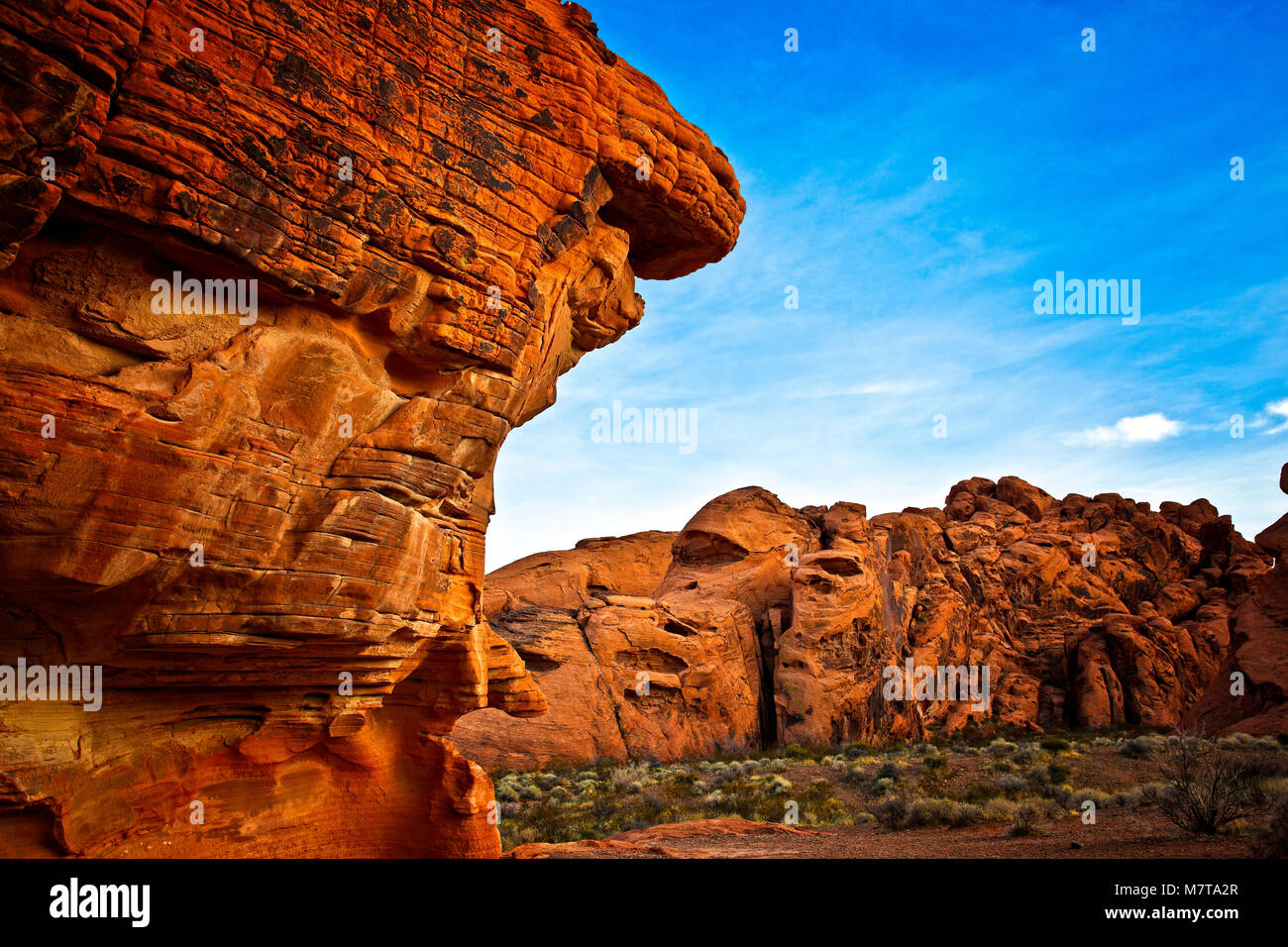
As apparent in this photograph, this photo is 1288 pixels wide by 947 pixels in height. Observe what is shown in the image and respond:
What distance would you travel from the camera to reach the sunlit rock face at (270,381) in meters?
6.51

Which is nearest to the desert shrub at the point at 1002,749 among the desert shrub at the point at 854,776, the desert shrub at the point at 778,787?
Answer: the desert shrub at the point at 854,776

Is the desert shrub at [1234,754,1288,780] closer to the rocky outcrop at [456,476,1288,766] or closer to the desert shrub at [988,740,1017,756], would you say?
the desert shrub at [988,740,1017,756]

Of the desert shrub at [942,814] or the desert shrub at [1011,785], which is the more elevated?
the desert shrub at [942,814]

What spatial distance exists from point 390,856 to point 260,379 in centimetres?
774

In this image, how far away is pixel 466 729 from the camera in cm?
2455

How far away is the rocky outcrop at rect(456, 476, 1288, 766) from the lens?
2631 cm

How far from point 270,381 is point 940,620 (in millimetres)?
34337

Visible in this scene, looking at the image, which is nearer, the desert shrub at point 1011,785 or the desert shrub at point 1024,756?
the desert shrub at point 1011,785

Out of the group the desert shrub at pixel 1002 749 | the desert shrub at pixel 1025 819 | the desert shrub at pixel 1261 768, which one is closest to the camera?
the desert shrub at pixel 1025 819

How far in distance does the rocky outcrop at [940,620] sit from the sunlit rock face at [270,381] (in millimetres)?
15871

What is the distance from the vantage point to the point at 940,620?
116ft

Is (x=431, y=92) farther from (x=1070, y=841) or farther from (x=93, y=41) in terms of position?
(x=1070, y=841)

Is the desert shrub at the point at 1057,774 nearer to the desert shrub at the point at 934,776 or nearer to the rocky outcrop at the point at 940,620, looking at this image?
the desert shrub at the point at 934,776

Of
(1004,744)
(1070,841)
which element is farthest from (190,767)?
(1004,744)
